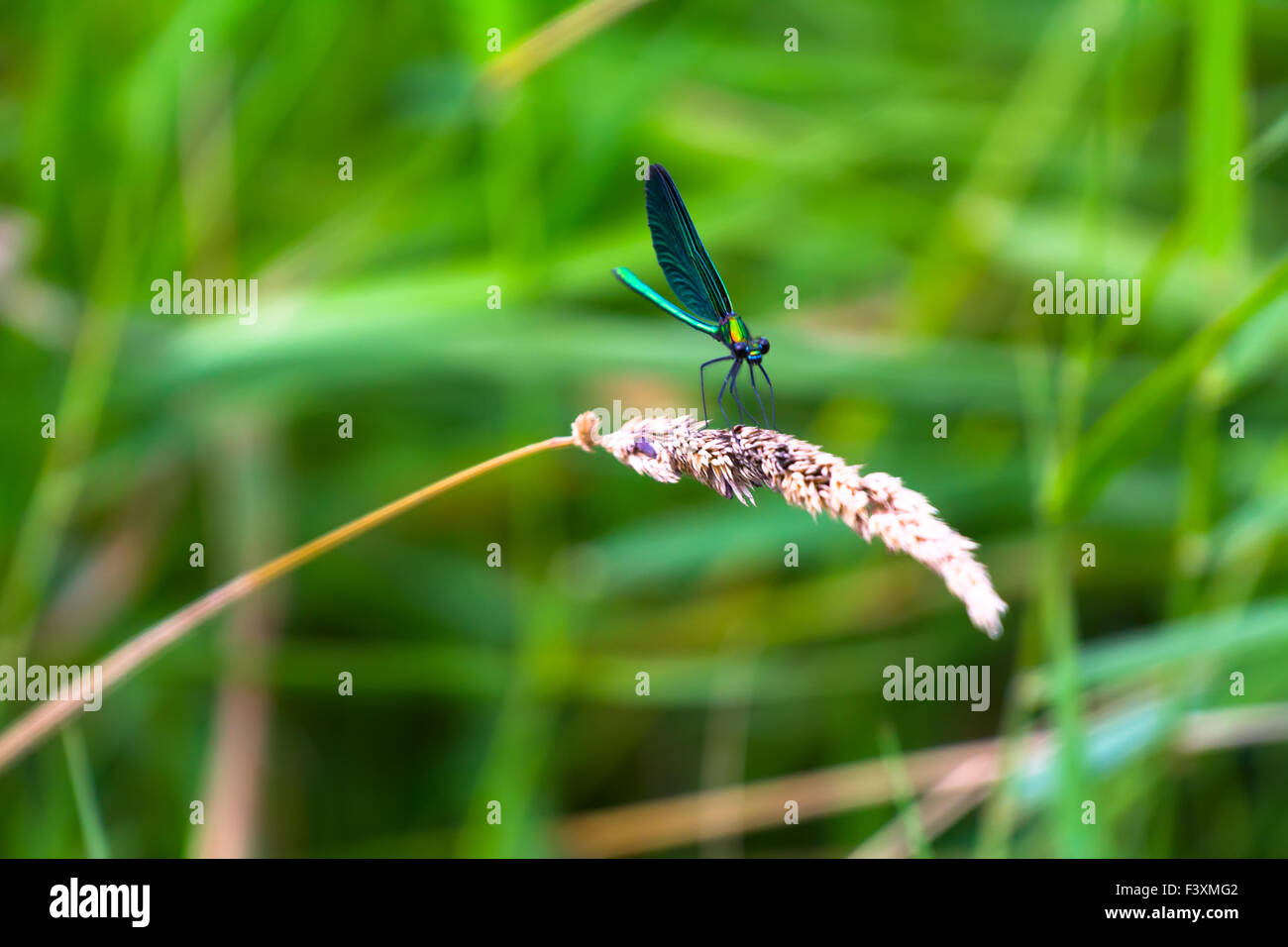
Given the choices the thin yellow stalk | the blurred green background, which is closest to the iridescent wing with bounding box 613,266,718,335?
the thin yellow stalk

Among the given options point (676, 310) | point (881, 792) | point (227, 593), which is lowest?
point (881, 792)

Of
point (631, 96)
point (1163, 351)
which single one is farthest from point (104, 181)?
point (1163, 351)

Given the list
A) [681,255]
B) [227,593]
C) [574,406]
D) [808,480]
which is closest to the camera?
[808,480]

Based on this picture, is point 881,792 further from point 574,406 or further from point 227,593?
point 227,593

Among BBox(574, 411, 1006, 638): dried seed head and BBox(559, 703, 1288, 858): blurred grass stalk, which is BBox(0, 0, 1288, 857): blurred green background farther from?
BBox(574, 411, 1006, 638): dried seed head

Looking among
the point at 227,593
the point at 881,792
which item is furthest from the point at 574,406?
the point at 227,593
